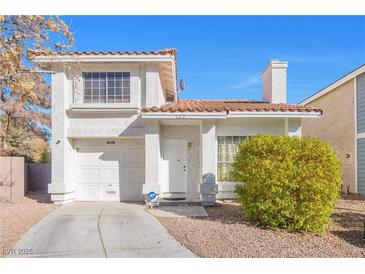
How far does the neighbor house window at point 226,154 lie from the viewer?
46.6 feet

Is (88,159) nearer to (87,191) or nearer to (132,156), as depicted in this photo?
(87,191)

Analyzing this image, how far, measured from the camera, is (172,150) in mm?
14414

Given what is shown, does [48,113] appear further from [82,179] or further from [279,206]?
[279,206]

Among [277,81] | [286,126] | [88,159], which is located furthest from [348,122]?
[88,159]

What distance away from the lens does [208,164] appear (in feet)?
41.7

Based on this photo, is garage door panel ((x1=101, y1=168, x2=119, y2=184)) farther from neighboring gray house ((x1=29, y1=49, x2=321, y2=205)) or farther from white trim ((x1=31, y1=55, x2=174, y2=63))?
white trim ((x1=31, y1=55, x2=174, y2=63))

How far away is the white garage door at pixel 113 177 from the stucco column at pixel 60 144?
2.08 feet

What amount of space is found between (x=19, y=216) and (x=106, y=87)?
5453 mm

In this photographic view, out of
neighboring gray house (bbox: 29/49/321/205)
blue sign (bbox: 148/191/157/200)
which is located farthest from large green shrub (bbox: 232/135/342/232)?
blue sign (bbox: 148/191/157/200)

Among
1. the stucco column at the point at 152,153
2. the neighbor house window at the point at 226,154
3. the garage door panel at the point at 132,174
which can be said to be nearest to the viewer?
the stucco column at the point at 152,153

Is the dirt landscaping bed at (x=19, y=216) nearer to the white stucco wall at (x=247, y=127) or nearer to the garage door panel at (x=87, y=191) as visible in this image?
the garage door panel at (x=87, y=191)

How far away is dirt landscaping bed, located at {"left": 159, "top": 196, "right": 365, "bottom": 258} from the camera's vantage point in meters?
7.25

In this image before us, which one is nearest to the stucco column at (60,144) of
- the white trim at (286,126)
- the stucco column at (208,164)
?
the stucco column at (208,164)
